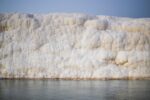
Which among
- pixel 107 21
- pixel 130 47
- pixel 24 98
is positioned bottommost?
pixel 24 98

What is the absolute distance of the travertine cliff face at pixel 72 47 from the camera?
51875 mm

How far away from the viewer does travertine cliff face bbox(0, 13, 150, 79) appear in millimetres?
51875

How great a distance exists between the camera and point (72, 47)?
5453 centimetres

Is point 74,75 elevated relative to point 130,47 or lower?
lower

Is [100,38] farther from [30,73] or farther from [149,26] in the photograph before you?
[30,73]

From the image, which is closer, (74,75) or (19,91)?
(19,91)

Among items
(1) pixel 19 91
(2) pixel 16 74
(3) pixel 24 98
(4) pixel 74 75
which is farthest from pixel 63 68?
(3) pixel 24 98

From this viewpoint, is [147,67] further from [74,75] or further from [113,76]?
[74,75]

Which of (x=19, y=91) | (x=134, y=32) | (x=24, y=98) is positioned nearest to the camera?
(x=24, y=98)

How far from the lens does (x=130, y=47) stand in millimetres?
53844

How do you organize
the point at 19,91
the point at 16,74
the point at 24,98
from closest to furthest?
the point at 24,98
the point at 19,91
the point at 16,74

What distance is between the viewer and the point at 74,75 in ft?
169

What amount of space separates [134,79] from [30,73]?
15037mm

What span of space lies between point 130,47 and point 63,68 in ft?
34.8
